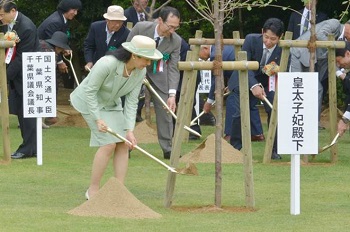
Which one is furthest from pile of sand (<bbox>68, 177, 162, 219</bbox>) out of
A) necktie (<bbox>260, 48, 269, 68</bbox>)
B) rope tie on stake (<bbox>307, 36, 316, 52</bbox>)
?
necktie (<bbox>260, 48, 269, 68</bbox>)

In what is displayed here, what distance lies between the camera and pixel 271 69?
1530cm

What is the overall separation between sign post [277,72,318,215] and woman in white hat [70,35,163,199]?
1.22 m

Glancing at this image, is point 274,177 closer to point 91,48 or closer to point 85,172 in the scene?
point 85,172

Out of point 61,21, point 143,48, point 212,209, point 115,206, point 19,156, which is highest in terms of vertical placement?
point 143,48

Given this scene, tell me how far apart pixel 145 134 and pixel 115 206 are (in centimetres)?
747

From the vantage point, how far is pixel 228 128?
1769cm

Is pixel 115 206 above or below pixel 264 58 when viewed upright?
below

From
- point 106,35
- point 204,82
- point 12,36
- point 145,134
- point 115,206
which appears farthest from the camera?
point 204,82

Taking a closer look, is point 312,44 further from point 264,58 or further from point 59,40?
point 59,40

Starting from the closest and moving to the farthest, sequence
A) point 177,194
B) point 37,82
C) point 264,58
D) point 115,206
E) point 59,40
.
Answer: point 115,206, point 177,194, point 37,82, point 264,58, point 59,40

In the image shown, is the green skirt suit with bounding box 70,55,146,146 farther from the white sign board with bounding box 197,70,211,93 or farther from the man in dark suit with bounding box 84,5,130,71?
the white sign board with bounding box 197,70,211,93

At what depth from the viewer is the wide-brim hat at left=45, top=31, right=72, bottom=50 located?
18.6 meters

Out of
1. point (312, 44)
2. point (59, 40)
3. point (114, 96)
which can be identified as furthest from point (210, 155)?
point (59, 40)

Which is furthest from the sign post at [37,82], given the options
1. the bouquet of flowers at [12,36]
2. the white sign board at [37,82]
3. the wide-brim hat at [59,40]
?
Answer: the wide-brim hat at [59,40]
